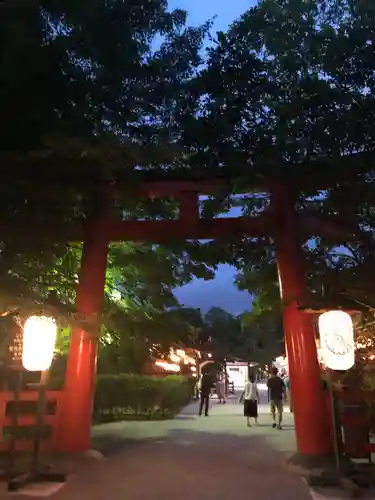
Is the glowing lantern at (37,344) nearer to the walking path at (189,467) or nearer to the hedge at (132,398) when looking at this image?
the walking path at (189,467)

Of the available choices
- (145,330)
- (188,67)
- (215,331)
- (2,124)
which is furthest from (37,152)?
(215,331)

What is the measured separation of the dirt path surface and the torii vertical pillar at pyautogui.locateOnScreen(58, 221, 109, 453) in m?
0.66

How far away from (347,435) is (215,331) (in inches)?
1978

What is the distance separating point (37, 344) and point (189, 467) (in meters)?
3.42

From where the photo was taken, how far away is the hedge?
53.3 ft

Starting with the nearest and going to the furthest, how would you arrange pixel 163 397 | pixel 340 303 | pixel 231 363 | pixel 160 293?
pixel 340 303, pixel 160 293, pixel 163 397, pixel 231 363

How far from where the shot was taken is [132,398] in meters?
17.0

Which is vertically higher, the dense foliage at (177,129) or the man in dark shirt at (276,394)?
the dense foliage at (177,129)

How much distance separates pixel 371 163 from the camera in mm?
9273

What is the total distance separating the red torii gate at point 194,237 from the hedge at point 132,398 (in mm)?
7196

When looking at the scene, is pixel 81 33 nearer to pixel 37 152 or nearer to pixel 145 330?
pixel 37 152

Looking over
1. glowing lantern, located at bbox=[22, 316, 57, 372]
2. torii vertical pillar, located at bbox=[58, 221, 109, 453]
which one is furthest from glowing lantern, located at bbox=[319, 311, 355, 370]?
glowing lantern, located at bbox=[22, 316, 57, 372]

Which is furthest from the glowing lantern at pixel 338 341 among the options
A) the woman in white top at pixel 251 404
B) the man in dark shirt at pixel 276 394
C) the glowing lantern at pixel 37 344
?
the woman in white top at pixel 251 404

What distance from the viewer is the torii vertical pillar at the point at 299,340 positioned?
832 cm
